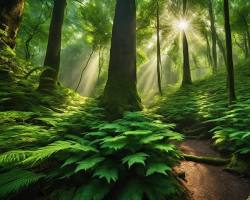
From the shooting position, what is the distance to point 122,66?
30.6 ft

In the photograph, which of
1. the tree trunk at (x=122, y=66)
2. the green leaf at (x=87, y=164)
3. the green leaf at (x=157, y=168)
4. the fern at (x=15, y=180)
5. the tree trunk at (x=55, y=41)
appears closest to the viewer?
the fern at (x=15, y=180)

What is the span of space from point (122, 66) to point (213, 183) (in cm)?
607

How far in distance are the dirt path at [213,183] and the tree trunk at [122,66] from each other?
12.2ft

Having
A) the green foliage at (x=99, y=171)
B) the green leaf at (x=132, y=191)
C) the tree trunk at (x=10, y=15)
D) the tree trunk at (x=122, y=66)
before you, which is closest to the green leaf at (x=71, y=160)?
the green foliage at (x=99, y=171)

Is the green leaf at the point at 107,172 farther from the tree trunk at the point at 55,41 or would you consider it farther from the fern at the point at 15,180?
the tree trunk at the point at 55,41

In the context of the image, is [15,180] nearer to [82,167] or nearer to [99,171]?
[82,167]

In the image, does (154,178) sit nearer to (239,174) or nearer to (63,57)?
(239,174)

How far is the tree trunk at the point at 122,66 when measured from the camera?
8586mm

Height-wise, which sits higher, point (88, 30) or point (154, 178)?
point (88, 30)

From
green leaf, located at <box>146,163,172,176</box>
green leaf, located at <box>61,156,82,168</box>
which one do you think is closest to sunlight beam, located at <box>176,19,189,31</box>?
green leaf, located at <box>146,163,172,176</box>

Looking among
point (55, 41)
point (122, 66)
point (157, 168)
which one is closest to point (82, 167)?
point (157, 168)

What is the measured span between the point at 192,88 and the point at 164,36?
22.7ft

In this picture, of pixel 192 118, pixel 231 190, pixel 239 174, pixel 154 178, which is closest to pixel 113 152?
pixel 154 178

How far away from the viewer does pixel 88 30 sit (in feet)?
55.4
